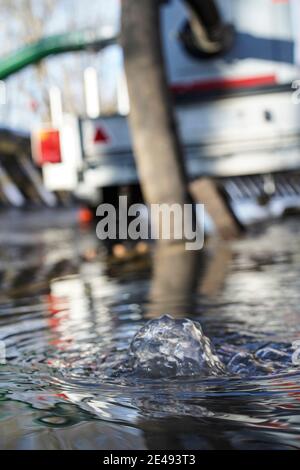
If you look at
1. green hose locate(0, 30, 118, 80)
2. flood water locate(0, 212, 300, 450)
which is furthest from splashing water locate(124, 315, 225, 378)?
green hose locate(0, 30, 118, 80)

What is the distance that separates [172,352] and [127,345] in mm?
482

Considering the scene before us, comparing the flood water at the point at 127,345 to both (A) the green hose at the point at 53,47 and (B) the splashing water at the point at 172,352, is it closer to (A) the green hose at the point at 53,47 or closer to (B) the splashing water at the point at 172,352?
(B) the splashing water at the point at 172,352

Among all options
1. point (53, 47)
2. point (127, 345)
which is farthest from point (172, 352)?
point (53, 47)

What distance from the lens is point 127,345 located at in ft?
10.7

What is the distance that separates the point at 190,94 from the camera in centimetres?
976

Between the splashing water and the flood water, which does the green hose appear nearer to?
the flood water

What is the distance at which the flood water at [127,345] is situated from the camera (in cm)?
207

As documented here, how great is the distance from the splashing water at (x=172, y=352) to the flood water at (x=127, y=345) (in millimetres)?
71

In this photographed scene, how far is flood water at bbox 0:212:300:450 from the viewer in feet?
6.79

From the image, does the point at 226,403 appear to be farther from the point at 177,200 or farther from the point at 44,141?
the point at 44,141

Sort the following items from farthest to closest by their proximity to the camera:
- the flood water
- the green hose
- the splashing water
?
the green hose → the splashing water → the flood water

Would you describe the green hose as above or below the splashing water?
above

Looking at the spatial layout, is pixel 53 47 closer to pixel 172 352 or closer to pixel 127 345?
pixel 127 345

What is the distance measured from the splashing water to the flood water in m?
0.07
